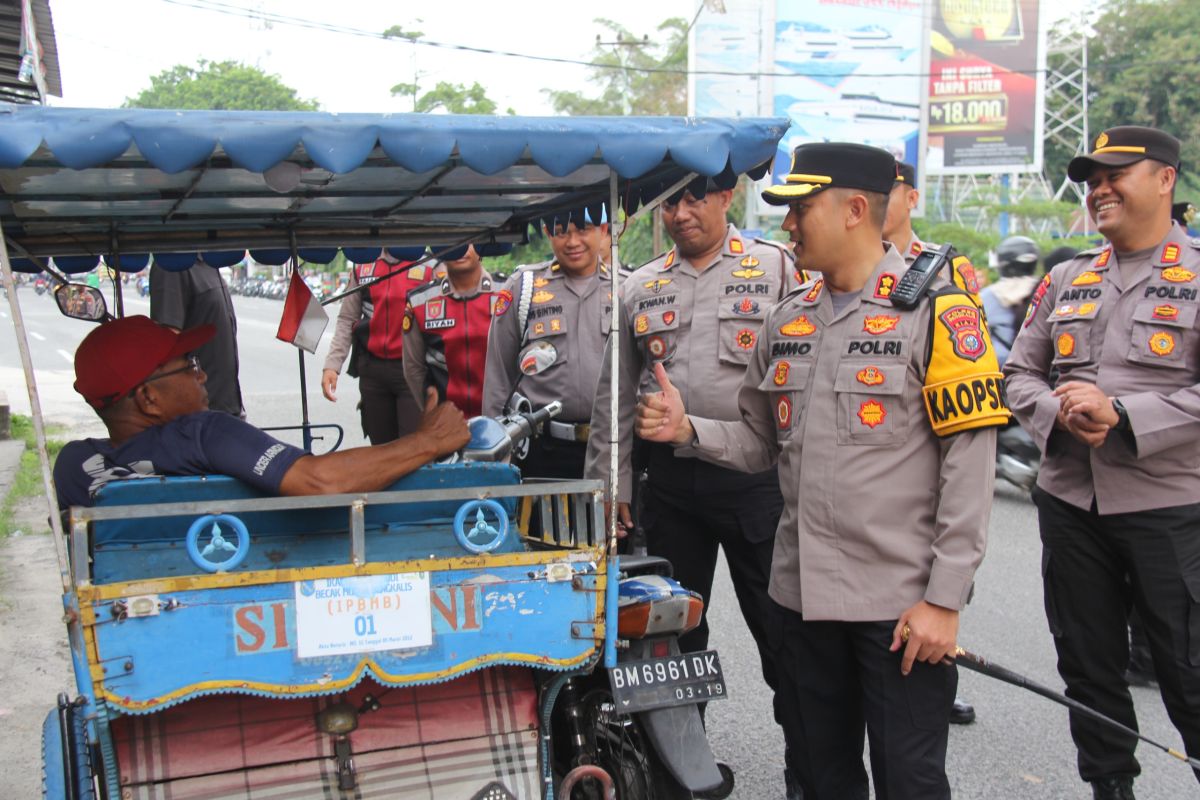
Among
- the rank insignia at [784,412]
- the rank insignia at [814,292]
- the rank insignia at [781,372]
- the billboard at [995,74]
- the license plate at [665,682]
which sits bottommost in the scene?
the license plate at [665,682]

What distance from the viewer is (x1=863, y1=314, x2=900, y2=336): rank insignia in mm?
2812

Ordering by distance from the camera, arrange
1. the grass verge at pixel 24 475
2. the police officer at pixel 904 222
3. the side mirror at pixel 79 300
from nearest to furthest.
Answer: the side mirror at pixel 79 300 → the police officer at pixel 904 222 → the grass verge at pixel 24 475

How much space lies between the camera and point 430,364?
5773 mm

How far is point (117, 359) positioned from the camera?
3.17 m

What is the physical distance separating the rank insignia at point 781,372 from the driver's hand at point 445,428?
0.85 meters

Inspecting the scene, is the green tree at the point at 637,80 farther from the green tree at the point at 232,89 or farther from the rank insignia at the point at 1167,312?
the rank insignia at the point at 1167,312

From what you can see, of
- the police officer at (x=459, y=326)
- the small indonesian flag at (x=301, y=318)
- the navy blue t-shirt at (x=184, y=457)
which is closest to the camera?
the navy blue t-shirt at (x=184, y=457)

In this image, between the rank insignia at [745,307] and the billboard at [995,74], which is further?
the billboard at [995,74]

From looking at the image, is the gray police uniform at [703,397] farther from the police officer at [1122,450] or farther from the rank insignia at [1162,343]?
the rank insignia at [1162,343]

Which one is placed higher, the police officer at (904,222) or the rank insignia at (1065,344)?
the police officer at (904,222)

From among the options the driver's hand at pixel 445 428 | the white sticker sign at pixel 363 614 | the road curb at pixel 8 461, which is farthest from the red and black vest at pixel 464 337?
the road curb at pixel 8 461

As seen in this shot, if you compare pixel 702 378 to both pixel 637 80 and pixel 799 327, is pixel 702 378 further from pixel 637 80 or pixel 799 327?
pixel 637 80

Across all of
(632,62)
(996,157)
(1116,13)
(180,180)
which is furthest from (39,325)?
(1116,13)

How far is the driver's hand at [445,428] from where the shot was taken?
3.08 m
